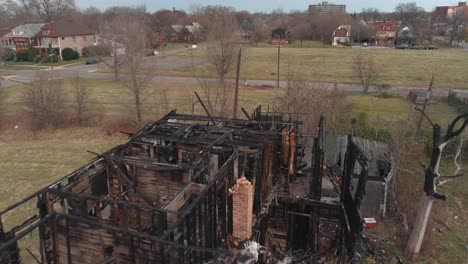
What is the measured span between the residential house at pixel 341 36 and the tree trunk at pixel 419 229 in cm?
8466

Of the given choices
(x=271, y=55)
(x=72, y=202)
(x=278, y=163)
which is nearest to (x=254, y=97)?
(x=278, y=163)

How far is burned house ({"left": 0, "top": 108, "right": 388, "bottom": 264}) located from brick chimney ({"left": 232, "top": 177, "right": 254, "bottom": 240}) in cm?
3

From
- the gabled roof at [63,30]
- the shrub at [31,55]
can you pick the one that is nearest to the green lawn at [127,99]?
the shrub at [31,55]

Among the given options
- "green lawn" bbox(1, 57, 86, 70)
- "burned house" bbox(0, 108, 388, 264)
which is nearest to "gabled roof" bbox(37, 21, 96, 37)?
"green lawn" bbox(1, 57, 86, 70)

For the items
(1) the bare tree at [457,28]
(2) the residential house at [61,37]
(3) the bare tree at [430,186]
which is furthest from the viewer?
(1) the bare tree at [457,28]

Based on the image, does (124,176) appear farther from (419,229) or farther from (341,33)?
(341,33)

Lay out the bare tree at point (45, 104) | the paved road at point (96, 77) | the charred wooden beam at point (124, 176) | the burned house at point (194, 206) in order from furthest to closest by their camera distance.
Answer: the paved road at point (96, 77) < the bare tree at point (45, 104) < the charred wooden beam at point (124, 176) < the burned house at point (194, 206)

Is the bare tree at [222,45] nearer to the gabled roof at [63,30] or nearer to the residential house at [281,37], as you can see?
the gabled roof at [63,30]

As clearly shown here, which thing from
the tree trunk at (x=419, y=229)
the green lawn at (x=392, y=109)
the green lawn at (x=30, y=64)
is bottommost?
the tree trunk at (x=419, y=229)

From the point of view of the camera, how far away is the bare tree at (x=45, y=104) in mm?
29266

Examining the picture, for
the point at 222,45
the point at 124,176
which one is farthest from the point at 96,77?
the point at 124,176

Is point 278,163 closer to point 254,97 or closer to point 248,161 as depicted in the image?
point 248,161

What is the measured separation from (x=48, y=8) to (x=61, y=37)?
52.5m

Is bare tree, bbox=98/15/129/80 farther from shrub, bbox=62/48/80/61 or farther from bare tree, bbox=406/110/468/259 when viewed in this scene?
bare tree, bbox=406/110/468/259
